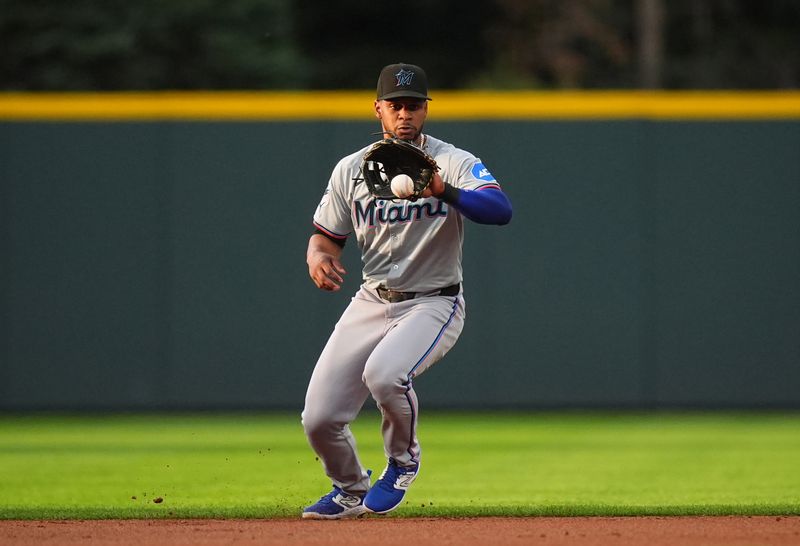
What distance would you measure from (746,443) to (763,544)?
4.99 meters

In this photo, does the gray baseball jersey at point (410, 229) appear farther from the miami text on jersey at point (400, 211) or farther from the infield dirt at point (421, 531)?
the infield dirt at point (421, 531)

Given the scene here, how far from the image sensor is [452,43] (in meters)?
26.3

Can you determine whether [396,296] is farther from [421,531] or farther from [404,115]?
[421,531]

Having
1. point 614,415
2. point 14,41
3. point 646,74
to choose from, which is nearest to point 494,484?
point 614,415

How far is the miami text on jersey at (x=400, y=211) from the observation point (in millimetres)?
6387

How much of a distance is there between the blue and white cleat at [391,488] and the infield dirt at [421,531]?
0.07 metres

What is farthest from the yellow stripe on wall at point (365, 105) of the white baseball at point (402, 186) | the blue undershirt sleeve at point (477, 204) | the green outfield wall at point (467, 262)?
the white baseball at point (402, 186)

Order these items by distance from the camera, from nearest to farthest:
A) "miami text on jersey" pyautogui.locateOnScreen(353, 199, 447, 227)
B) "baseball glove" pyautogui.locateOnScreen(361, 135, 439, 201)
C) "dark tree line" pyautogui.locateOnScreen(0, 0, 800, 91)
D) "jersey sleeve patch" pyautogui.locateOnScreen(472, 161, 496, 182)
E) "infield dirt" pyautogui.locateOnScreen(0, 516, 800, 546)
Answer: "infield dirt" pyautogui.locateOnScreen(0, 516, 800, 546)
"baseball glove" pyautogui.locateOnScreen(361, 135, 439, 201)
"jersey sleeve patch" pyautogui.locateOnScreen(472, 161, 496, 182)
"miami text on jersey" pyautogui.locateOnScreen(353, 199, 447, 227)
"dark tree line" pyautogui.locateOnScreen(0, 0, 800, 91)

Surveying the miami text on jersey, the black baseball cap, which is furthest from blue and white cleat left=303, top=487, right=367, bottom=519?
the black baseball cap

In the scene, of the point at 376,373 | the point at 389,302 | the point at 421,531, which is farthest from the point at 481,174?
the point at 421,531

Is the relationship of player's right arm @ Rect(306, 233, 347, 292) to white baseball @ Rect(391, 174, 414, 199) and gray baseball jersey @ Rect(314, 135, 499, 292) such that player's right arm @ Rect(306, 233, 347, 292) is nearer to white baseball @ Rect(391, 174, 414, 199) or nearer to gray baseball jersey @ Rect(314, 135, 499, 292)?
gray baseball jersey @ Rect(314, 135, 499, 292)

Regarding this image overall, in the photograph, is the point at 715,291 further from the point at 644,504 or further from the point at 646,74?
the point at 646,74

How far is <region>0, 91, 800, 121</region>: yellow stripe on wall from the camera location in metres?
12.6

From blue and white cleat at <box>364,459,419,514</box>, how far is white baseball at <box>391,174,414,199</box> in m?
1.23
